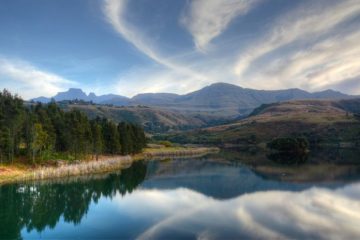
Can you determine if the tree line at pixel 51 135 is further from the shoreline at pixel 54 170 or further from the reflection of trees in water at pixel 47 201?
the reflection of trees in water at pixel 47 201

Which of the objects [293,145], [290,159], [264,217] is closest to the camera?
[264,217]

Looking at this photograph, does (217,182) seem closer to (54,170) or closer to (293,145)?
(54,170)

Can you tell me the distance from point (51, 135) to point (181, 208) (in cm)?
5397

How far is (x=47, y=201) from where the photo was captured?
183 ft

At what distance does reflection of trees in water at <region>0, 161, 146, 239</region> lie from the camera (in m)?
43.2

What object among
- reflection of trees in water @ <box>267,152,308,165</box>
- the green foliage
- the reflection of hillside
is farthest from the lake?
the green foliage

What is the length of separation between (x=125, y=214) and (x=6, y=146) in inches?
1802

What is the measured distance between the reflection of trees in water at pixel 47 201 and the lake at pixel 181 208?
0.37 ft

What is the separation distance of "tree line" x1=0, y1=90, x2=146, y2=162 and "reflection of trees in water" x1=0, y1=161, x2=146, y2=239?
19.9 m

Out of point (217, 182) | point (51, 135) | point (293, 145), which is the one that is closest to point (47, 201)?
point (51, 135)

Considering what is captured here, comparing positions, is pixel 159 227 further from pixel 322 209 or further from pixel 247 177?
pixel 247 177

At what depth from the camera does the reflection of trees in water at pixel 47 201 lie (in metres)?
43.2

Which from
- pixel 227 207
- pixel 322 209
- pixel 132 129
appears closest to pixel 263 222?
pixel 227 207

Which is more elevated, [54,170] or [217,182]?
[54,170]
